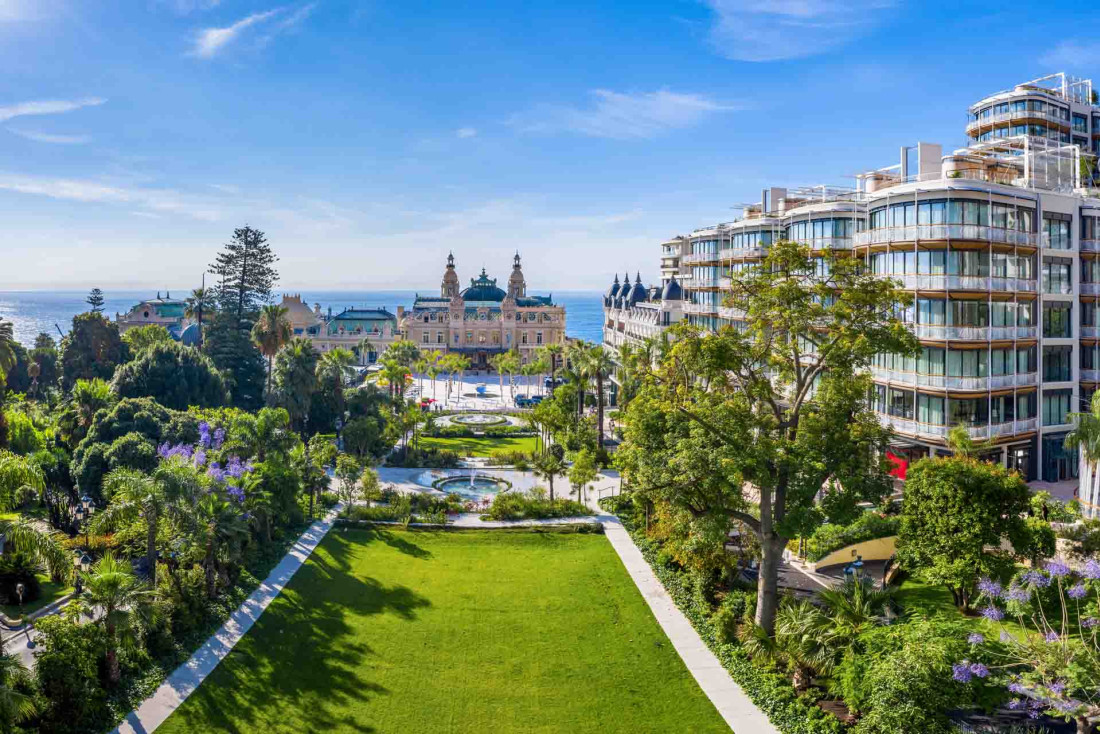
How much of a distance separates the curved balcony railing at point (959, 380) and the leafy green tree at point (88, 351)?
60.0 m

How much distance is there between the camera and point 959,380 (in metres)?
35.7

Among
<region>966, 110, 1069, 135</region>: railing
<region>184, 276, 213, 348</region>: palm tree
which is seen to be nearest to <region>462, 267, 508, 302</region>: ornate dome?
<region>184, 276, 213, 348</region>: palm tree

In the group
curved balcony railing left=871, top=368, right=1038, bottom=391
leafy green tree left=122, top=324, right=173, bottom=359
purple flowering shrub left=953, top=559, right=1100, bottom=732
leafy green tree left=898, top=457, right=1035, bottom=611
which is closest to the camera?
purple flowering shrub left=953, top=559, right=1100, bottom=732

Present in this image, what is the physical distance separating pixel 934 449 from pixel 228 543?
112 ft

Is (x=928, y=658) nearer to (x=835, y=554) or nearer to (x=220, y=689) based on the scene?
(x=835, y=554)

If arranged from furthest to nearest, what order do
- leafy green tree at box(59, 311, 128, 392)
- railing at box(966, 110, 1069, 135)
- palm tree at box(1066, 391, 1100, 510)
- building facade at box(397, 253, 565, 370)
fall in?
building facade at box(397, 253, 565, 370) < leafy green tree at box(59, 311, 128, 392) < railing at box(966, 110, 1069, 135) < palm tree at box(1066, 391, 1100, 510)

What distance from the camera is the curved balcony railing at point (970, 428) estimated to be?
3612 centimetres

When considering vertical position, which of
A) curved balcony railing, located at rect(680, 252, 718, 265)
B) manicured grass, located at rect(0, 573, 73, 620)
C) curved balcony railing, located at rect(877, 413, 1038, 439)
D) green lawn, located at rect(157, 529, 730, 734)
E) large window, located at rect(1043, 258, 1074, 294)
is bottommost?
green lawn, located at rect(157, 529, 730, 734)

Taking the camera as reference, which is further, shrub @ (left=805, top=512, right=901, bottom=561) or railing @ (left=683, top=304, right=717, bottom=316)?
railing @ (left=683, top=304, right=717, bottom=316)


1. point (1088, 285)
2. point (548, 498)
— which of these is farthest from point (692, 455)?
point (1088, 285)

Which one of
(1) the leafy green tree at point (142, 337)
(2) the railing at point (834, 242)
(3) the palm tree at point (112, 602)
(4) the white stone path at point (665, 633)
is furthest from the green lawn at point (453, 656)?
(1) the leafy green tree at point (142, 337)

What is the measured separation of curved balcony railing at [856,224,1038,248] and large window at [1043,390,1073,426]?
Result: 8.72m

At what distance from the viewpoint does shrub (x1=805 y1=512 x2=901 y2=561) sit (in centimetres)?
3022

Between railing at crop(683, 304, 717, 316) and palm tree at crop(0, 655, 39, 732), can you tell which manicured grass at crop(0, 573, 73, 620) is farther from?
railing at crop(683, 304, 717, 316)
